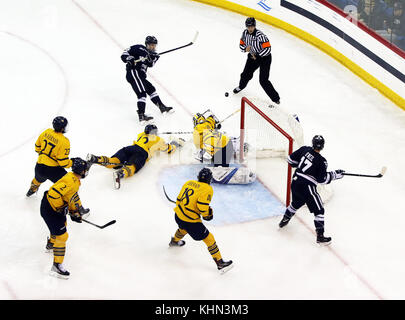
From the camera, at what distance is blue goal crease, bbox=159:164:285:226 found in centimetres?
630

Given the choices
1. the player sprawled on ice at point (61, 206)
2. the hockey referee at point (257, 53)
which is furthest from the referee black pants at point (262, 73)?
the player sprawled on ice at point (61, 206)

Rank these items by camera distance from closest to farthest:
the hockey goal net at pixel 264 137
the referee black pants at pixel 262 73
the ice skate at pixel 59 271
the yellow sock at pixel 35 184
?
the ice skate at pixel 59 271 → the yellow sock at pixel 35 184 → the hockey goal net at pixel 264 137 → the referee black pants at pixel 262 73

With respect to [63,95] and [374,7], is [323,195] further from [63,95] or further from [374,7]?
[63,95]

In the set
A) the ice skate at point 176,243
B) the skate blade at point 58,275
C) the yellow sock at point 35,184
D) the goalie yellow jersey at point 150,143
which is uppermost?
the goalie yellow jersey at point 150,143

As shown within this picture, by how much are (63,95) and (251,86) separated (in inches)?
91.6

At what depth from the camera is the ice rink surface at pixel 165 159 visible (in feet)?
18.4

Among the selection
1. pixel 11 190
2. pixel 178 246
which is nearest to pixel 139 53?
pixel 11 190

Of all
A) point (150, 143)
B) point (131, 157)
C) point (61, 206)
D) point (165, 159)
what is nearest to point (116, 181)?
point (131, 157)

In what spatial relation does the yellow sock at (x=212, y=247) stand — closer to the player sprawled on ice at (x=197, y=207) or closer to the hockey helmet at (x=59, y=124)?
the player sprawled on ice at (x=197, y=207)

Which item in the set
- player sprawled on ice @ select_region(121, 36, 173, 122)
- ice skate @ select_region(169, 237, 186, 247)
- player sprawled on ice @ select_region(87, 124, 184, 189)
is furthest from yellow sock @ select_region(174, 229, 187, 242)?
player sprawled on ice @ select_region(121, 36, 173, 122)

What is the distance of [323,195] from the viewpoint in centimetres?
655

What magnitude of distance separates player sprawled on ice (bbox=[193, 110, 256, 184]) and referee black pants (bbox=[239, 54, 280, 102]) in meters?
1.27

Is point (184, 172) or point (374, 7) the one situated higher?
point (374, 7)

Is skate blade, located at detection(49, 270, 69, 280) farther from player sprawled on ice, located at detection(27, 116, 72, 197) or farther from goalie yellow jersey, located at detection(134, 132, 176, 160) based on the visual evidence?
goalie yellow jersey, located at detection(134, 132, 176, 160)
